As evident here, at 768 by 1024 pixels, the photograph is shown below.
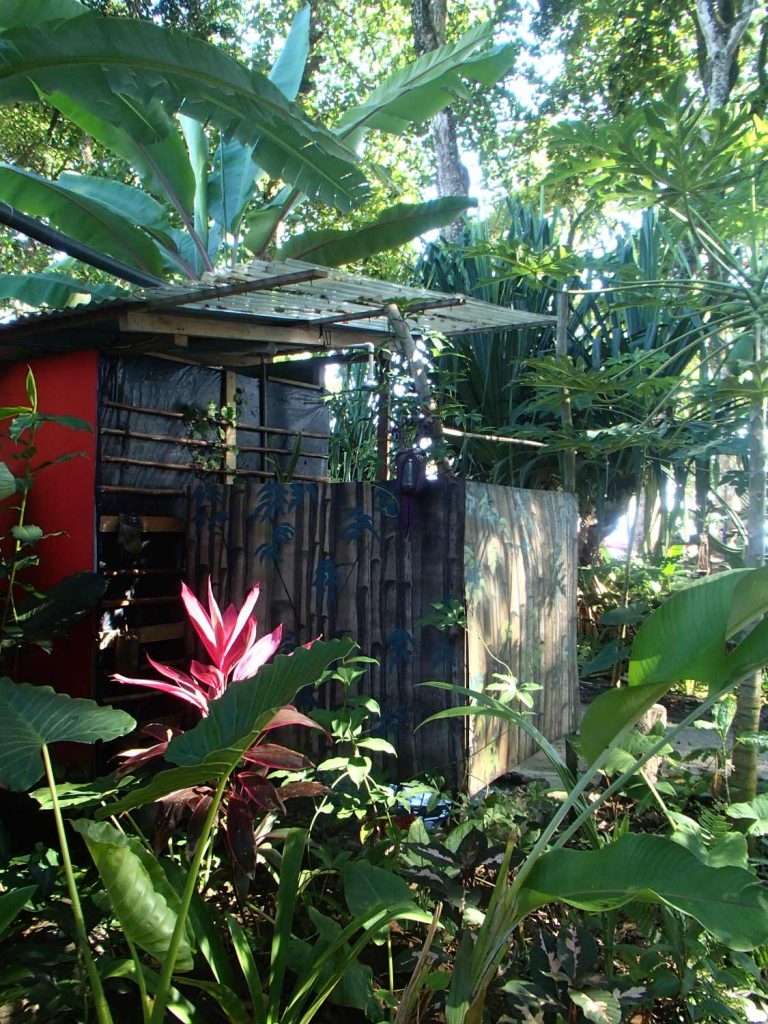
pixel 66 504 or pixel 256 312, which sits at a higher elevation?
pixel 256 312

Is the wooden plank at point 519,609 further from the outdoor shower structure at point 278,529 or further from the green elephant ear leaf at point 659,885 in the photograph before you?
the green elephant ear leaf at point 659,885

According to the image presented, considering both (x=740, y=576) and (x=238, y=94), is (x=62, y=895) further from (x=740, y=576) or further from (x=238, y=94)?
(x=238, y=94)

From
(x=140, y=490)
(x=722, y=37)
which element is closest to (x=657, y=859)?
(x=140, y=490)

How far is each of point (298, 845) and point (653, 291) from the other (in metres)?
3.14

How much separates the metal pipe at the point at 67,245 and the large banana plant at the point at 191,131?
24cm

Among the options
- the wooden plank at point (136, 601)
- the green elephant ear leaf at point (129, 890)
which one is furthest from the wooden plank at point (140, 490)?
the green elephant ear leaf at point (129, 890)

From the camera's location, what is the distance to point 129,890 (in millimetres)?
1387

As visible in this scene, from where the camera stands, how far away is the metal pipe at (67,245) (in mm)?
3736

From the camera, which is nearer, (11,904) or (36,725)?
(11,904)

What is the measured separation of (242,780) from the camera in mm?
A: 2303

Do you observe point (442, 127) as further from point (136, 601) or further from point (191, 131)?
point (136, 601)

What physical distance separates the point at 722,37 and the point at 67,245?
20.4 ft

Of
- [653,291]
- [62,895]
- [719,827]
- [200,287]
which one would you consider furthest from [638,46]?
[62,895]

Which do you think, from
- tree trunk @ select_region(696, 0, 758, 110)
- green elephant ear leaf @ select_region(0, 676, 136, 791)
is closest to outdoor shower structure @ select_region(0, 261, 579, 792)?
green elephant ear leaf @ select_region(0, 676, 136, 791)
